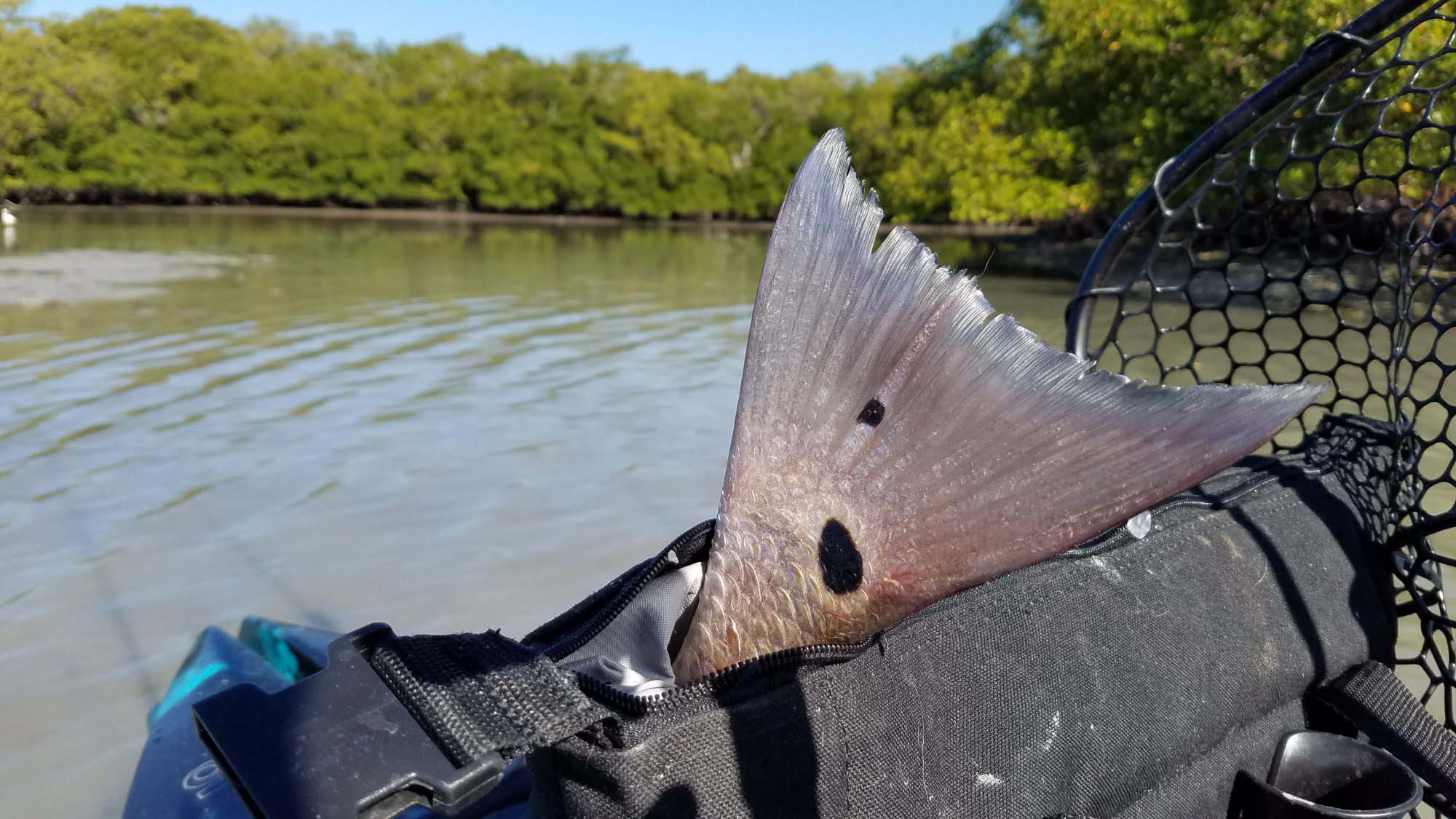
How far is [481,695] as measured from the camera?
842 millimetres

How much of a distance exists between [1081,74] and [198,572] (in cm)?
1761

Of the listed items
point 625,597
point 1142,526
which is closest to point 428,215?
point 1142,526

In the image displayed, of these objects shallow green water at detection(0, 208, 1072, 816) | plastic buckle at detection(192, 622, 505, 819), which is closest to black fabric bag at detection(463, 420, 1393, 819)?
plastic buckle at detection(192, 622, 505, 819)

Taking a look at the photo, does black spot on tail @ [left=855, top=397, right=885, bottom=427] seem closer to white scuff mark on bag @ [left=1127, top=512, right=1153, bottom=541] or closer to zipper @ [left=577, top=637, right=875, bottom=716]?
zipper @ [left=577, top=637, right=875, bottom=716]

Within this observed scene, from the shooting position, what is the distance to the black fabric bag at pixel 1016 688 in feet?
2.82

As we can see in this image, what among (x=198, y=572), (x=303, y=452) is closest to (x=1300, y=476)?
(x=198, y=572)

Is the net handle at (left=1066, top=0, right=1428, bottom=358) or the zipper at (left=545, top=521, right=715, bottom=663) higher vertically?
the net handle at (left=1066, top=0, right=1428, bottom=358)

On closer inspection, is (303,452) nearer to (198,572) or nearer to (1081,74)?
(198,572)

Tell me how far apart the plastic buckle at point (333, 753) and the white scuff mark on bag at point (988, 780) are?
0.61 metres

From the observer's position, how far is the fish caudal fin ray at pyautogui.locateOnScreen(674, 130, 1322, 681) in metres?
0.81

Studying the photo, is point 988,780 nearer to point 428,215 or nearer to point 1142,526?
point 1142,526

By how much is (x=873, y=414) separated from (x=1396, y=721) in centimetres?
120

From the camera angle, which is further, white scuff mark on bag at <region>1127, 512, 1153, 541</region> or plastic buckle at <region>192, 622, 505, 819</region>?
white scuff mark on bag at <region>1127, 512, 1153, 541</region>

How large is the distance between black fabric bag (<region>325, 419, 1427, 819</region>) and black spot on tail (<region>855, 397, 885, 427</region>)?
0.25m
